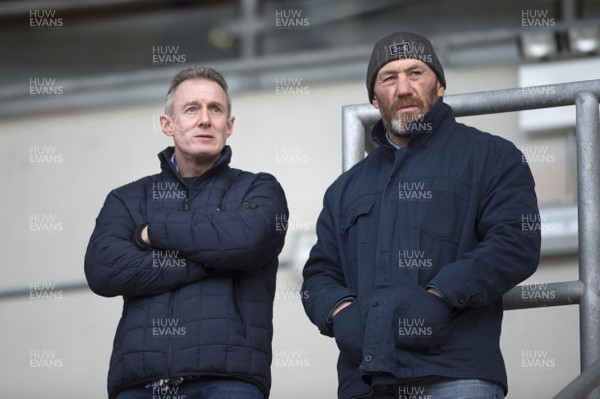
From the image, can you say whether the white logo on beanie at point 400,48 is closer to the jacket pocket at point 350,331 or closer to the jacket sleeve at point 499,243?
the jacket sleeve at point 499,243

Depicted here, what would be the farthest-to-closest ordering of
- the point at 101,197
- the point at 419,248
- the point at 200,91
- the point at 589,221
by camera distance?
1. the point at 101,197
2. the point at 200,91
3. the point at 589,221
4. the point at 419,248

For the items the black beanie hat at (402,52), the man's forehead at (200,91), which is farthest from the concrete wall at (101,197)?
the black beanie hat at (402,52)

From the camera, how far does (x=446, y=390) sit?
95.7 inches

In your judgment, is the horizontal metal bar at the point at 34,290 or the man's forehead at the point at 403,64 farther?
the horizontal metal bar at the point at 34,290

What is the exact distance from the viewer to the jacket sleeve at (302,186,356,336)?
2.58m

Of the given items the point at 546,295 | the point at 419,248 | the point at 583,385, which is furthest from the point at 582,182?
the point at 583,385

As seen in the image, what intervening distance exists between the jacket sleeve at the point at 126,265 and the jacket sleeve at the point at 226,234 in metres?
0.03

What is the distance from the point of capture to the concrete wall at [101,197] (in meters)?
6.03

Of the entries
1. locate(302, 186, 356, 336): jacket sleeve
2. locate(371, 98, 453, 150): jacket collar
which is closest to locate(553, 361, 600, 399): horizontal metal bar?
locate(302, 186, 356, 336): jacket sleeve

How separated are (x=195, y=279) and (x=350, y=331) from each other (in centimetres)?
47

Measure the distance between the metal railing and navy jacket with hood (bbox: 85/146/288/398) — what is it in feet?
1.41

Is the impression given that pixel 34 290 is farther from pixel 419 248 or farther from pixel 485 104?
pixel 419 248

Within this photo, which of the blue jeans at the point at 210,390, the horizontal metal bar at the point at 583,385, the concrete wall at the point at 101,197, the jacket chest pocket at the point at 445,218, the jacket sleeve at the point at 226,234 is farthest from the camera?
the concrete wall at the point at 101,197

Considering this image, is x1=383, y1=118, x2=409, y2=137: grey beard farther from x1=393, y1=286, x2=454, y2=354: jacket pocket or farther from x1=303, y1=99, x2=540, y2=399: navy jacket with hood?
x1=393, y1=286, x2=454, y2=354: jacket pocket
